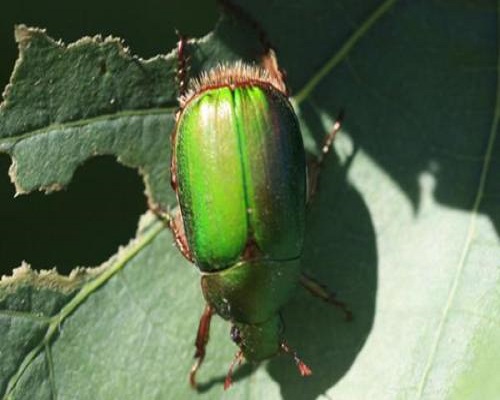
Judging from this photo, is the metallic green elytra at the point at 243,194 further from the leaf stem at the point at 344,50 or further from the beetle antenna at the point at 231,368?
the leaf stem at the point at 344,50

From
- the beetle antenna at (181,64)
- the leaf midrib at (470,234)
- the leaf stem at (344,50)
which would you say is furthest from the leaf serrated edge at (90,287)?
the leaf midrib at (470,234)

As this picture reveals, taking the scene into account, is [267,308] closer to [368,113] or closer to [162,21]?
[368,113]

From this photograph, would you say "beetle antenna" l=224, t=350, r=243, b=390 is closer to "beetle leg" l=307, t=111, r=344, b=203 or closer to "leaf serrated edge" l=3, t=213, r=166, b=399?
"leaf serrated edge" l=3, t=213, r=166, b=399

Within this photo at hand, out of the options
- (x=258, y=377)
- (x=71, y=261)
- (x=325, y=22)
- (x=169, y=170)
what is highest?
(x=325, y=22)

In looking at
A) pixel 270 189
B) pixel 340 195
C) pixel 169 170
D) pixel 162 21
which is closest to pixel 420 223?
pixel 340 195

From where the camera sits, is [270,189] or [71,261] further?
[71,261]

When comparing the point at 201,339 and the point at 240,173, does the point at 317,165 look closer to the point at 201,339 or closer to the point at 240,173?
the point at 240,173

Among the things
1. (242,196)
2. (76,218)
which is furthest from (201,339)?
(76,218)
